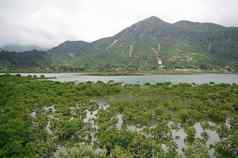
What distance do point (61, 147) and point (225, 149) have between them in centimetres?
2358

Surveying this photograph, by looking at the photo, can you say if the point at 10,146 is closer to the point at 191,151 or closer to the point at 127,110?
the point at 191,151

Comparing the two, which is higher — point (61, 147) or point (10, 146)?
point (10, 146)

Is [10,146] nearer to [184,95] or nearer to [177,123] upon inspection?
[177,123]

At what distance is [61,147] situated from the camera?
35906mm

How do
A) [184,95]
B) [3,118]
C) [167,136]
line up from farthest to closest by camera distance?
1. [184,95]
2. [3,118]
3. [167,136]

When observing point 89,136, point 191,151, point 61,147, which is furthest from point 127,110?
point 191,151

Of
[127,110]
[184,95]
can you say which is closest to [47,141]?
[127,110]

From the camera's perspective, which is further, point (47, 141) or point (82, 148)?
point (47, 141)

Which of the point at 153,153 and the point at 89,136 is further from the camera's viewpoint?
the point at 89,136

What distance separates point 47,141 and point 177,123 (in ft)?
83.2

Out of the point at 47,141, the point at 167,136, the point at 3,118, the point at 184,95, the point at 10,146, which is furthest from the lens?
the point at 184,95

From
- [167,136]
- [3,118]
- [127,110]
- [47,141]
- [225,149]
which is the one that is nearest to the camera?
[225,149]

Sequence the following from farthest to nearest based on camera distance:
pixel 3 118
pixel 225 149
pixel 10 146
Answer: pixel 3 118
pixel 225 149
pixel 10 146

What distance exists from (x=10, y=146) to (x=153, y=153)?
59.9 ft
